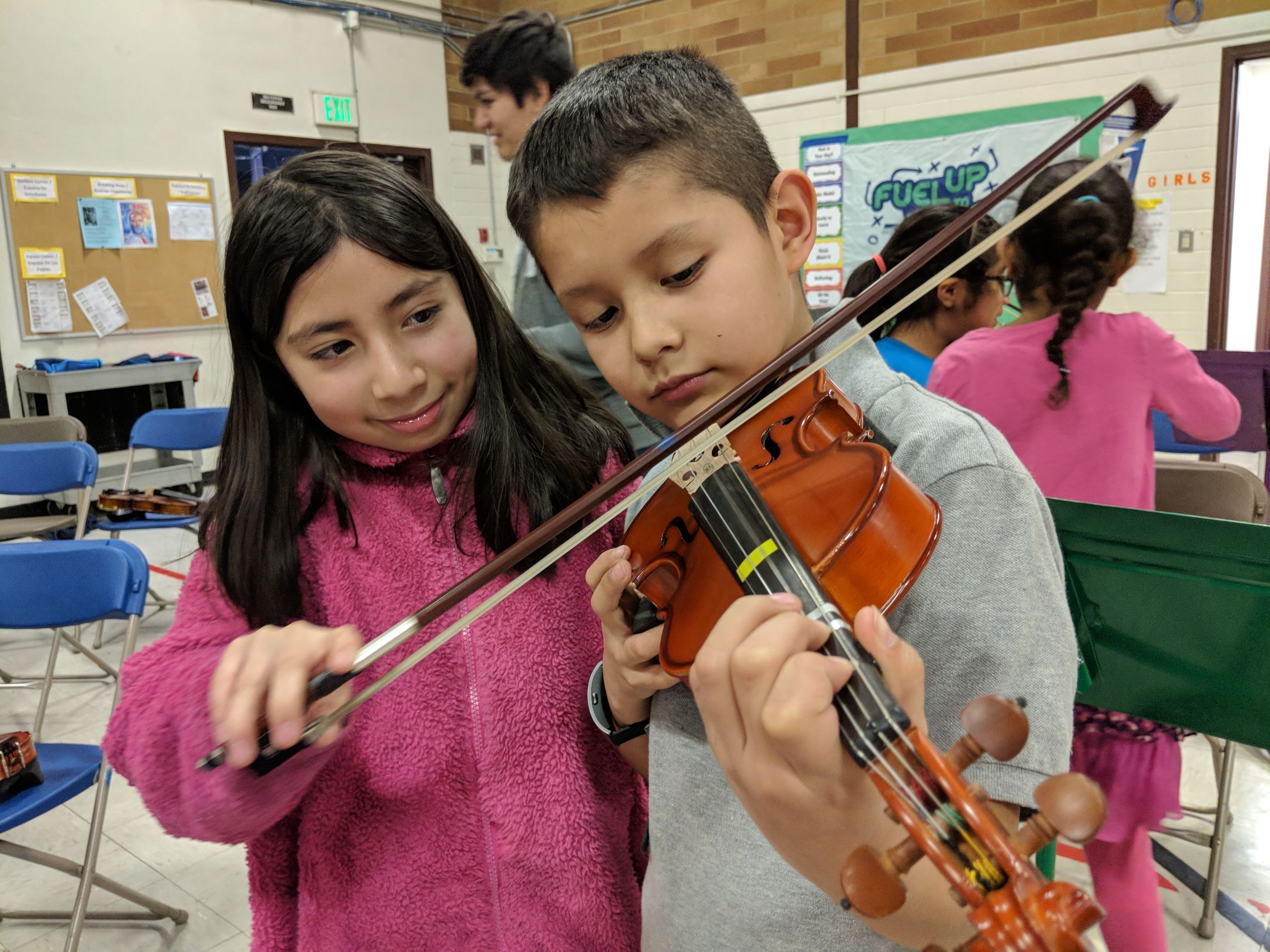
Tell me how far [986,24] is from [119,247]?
4.78 metres

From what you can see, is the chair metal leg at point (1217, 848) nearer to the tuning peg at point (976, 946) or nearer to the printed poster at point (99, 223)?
the tuning peg at point (976, 946)

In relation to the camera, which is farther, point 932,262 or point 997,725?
point 932,262

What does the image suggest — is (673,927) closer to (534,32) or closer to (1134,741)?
(1134,741)

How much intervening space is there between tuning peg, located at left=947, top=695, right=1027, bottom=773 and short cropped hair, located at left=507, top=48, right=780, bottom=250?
1.48ft

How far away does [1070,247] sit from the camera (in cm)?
164

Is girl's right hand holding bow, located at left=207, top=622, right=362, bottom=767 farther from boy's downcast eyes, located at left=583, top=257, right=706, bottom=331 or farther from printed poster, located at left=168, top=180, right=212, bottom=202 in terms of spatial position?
printed poster, located at left=168, top=180, right=212, bottom=202

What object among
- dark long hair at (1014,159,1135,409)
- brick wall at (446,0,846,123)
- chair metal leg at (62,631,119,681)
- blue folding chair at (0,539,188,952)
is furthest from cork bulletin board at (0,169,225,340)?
dark long hair at (1014,159,1135,409)

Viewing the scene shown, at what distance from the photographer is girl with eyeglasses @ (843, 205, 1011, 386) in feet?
6.08

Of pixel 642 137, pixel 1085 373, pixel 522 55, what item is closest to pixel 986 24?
pixel 522 55

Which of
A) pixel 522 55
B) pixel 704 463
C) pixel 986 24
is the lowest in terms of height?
pixel 704 463

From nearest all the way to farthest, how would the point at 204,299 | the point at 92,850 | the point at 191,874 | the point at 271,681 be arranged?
1. the point at 271,681
2. the point at 92,850
3. the point at 191,874
4. the point at 204,299

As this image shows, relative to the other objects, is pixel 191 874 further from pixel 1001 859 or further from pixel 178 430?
pixel 1001 859

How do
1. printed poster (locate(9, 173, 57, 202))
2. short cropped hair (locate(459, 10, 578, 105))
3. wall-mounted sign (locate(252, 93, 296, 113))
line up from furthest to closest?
wall-mounted sign (locate(252, 93, 296, 113)) < printed poster (locate(9, 173, 57, 202)) < short cropped hair (locate(459, 10, 578, 105))

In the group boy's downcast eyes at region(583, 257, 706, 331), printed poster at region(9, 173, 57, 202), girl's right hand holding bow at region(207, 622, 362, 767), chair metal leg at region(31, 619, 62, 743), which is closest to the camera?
girl's right hand holding bow at region(207, 622, 362, 767)
